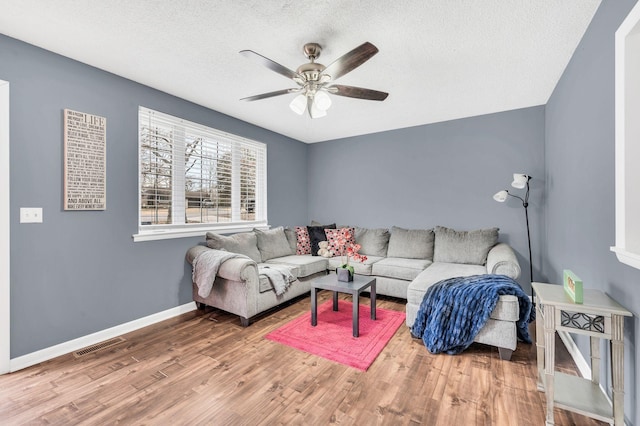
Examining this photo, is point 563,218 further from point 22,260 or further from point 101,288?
point 22,260

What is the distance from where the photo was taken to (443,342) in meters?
2.39

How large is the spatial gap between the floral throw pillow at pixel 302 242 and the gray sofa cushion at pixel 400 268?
1.14 meters

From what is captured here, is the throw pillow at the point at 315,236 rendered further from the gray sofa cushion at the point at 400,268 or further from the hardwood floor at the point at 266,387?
the hardwood floor at the point at 266,387

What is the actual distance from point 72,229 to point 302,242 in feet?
9.15

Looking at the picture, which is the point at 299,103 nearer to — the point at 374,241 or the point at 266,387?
the point at 266,387

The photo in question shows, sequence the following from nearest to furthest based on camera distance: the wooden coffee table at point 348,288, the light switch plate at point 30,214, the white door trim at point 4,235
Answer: the white door trim at point 4,235, the light switch plate at point 30,214, the wooden coffee table at point 348,288

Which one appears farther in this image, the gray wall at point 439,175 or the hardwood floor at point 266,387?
the gray wall at point 439,175

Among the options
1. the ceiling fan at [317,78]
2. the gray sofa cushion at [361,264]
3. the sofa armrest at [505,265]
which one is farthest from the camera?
the gray sofa cushion at [361,264]

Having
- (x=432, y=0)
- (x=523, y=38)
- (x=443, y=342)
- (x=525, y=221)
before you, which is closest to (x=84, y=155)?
(x=432, y=0)

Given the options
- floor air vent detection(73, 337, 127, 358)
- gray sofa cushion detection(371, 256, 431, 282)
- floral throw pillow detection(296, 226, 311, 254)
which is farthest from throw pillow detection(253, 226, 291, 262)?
floor air vent detection(73, 337, 127, 358)

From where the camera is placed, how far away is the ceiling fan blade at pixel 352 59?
178 cm

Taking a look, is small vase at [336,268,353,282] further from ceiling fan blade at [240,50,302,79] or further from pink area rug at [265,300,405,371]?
ceiling fan blade at [240,50,302,79]

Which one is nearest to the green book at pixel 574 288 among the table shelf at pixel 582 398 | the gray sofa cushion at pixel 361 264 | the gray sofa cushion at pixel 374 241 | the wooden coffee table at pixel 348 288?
the table shelf at pixel 582 398

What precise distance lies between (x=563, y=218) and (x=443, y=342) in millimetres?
1635
